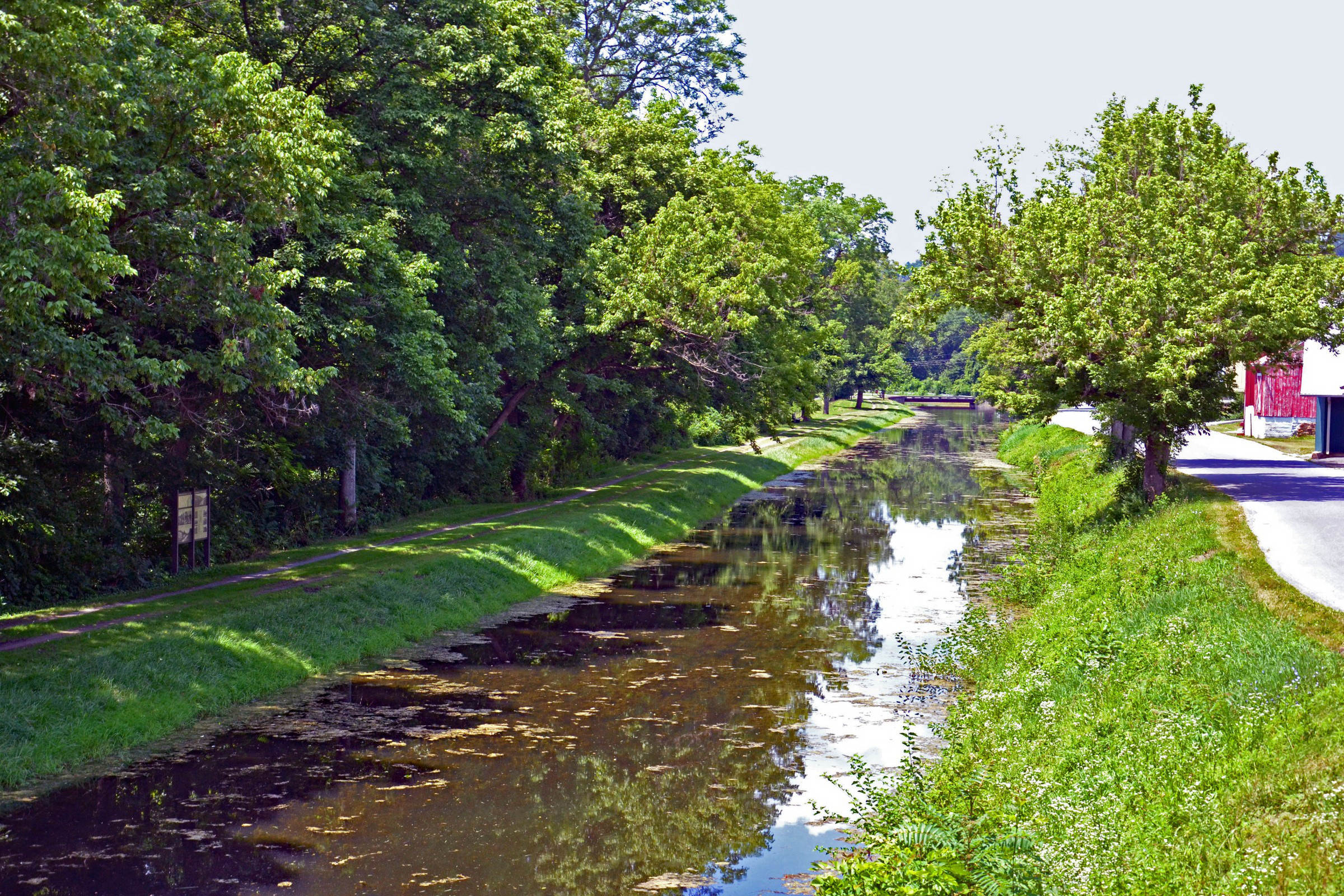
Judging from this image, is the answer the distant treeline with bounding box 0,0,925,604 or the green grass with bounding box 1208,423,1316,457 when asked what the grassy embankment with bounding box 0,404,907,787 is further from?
the green grass with bounding box 1208,423,1316,457

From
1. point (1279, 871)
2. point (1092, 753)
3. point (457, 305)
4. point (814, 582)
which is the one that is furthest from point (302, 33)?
point (1279, 871)

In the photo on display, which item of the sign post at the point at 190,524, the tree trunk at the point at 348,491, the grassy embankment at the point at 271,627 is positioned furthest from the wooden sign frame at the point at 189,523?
the tree trunk at the point at 348,491

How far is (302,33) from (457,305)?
7.20 m

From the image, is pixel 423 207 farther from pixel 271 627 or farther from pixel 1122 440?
pixel 1122 440

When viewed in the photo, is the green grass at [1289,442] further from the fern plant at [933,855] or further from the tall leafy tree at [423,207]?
the fern plant at [933,855]

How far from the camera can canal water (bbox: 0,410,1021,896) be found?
37.8ft

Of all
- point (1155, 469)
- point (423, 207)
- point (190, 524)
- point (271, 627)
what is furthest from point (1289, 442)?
point (271, 627)

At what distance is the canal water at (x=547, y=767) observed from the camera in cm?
1152

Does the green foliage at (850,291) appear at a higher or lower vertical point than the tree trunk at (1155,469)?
higher

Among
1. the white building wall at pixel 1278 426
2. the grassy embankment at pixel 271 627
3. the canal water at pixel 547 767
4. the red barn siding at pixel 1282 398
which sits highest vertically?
the red barn siding at pixel 1282 398

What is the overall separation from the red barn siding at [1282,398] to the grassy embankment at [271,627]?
1438 inches

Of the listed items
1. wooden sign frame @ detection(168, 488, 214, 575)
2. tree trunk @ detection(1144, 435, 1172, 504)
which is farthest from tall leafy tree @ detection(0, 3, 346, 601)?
tree trunk @ detection(1144, 435, 1172, 504)

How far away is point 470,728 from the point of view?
16203 mm

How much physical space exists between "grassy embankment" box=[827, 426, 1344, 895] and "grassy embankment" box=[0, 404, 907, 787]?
375 inches
